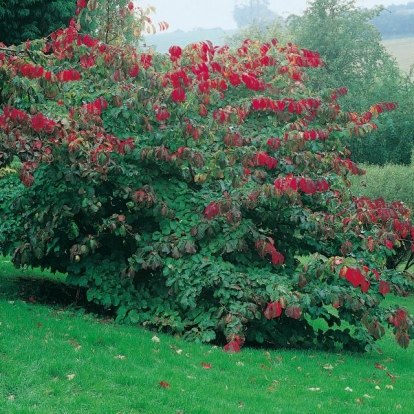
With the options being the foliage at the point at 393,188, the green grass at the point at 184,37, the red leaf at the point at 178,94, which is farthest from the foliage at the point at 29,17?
the green grass at the point at 184,37

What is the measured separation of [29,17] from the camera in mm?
14938

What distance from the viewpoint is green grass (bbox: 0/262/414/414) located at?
15.5 ft

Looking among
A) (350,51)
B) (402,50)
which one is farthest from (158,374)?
(402,50)

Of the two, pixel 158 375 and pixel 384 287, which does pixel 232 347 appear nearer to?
pixel 158 375

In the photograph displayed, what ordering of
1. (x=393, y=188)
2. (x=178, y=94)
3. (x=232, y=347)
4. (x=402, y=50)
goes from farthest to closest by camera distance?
(x=402, y=50) → (x=393, y=188) → (x=178, y=94) → (x=232, y=347)

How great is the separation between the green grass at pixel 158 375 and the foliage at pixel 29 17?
29.8ft

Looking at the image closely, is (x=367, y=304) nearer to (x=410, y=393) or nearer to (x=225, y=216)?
(x=410, y=393)

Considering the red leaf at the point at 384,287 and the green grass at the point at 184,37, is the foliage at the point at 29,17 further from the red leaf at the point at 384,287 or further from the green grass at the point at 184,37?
the green grass at the point at 184,37

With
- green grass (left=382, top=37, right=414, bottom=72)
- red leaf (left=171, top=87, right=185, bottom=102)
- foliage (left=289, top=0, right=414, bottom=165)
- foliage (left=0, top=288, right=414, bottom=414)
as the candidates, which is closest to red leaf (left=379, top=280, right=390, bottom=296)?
foliage (left=0, top=288, right=414, bottom=414)

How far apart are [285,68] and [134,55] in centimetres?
207

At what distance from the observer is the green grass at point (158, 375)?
4713 mm

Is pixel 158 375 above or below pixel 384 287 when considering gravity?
below

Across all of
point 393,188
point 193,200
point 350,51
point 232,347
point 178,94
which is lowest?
point 232,347

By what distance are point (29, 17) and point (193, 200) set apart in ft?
31.0
